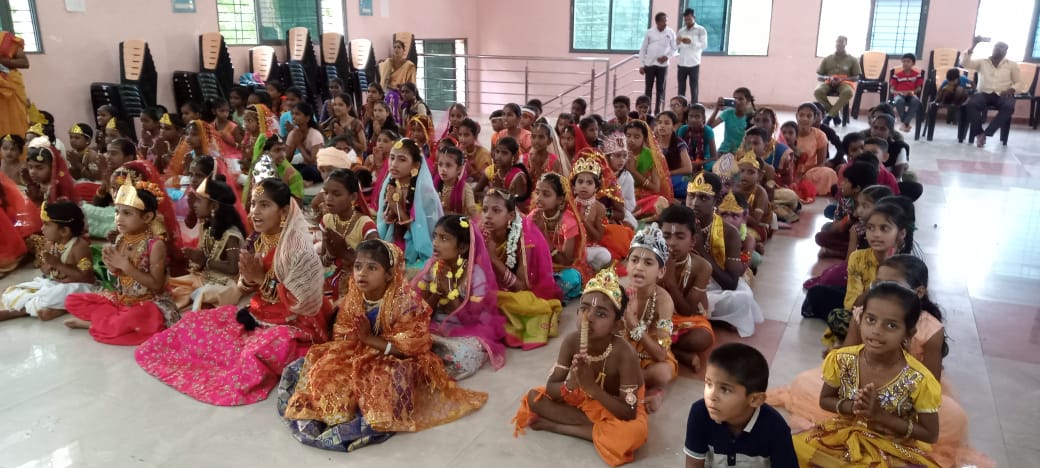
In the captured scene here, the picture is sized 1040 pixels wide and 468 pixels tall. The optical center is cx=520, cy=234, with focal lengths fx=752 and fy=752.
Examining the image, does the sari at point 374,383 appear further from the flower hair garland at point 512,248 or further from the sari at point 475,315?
the flower hair garland at point 512,248

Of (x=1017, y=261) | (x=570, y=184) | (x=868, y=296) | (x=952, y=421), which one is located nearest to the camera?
(x=868, y=296)

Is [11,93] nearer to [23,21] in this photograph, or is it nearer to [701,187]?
[23,21]

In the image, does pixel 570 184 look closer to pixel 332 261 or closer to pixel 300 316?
pixel 332 261

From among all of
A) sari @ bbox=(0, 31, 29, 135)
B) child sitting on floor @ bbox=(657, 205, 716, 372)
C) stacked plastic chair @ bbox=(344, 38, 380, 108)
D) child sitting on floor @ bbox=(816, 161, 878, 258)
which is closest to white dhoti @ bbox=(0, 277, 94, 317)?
child sitting on floor @ bbox=(657, 205, 716, 372)

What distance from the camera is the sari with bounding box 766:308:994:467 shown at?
2510 millimetres

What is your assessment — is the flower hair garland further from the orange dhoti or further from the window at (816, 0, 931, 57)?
the window at (816, 0, 931, 57)

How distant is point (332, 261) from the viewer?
401 centimetres

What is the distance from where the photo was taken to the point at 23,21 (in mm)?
7438

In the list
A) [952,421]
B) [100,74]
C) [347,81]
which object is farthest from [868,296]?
[347,81]

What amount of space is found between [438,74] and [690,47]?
4924 millimetres

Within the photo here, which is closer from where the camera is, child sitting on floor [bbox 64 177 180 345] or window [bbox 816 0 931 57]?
child sitting on floor [bbox 64 177 180 345]

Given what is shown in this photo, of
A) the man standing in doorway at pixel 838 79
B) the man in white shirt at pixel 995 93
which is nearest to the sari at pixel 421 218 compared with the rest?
the man standing in doorway at pixel 838 79

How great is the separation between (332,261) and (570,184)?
1422 mm

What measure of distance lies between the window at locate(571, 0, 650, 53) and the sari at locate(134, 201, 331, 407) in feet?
36.8
